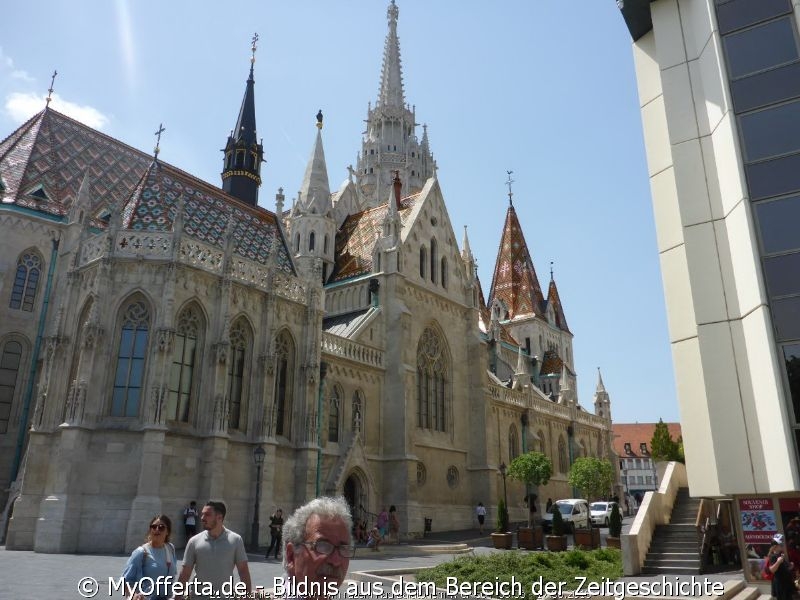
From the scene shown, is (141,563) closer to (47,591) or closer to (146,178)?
(47,591)

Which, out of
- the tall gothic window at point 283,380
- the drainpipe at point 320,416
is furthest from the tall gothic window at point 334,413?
the tall gothic window at point 283,380

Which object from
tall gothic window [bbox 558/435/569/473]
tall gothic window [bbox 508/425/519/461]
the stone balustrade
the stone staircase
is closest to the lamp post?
the stone balustrade

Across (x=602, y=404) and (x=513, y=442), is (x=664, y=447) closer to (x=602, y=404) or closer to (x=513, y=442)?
(x=602, y=404)

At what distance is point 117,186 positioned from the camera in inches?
1046

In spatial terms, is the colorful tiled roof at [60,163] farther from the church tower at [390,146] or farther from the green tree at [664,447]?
the green tree at [664,447]

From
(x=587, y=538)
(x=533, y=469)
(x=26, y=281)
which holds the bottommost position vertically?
(x=587, y=538)

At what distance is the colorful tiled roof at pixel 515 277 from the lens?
188 feet

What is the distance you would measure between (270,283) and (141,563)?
17217 millimetres

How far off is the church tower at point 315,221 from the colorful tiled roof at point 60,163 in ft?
24.9

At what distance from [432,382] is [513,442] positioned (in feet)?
29.9

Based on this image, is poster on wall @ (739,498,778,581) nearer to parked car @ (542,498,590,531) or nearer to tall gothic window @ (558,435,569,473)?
parked car @ (542,498,590,531)

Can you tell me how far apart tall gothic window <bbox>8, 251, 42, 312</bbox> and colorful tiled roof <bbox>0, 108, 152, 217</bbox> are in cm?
192

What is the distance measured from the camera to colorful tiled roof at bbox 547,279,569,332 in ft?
197

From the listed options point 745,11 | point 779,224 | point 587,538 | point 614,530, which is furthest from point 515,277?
point 779,224
